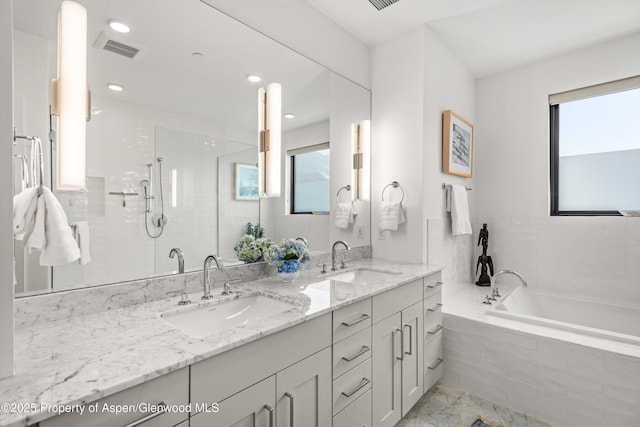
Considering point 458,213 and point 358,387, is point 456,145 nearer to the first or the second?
point 458,213

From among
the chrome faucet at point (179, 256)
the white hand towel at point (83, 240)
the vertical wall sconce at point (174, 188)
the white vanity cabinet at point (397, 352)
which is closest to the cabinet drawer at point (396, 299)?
the white vanity cabinet at point (397, 352)

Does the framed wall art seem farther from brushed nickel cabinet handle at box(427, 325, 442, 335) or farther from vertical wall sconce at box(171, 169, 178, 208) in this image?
vertical wall sconce at box(171, 169, 178, 208)

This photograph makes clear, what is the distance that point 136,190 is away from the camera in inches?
52.2

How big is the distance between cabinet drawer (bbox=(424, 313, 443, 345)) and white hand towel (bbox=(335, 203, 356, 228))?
2.85 feet

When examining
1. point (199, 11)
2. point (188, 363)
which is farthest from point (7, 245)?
point (199, 11)

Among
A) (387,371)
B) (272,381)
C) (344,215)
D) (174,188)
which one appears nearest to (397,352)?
(387,371)

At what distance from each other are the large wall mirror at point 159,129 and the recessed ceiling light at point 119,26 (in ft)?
0.05

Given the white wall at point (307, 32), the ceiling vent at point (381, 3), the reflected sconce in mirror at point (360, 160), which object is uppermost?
the ceiling vent at point (381, 3)

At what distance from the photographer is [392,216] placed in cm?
237

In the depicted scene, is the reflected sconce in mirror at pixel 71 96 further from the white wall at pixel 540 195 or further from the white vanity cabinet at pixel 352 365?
the white wall at pixel 540 195

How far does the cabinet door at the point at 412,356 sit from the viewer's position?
5.81ft

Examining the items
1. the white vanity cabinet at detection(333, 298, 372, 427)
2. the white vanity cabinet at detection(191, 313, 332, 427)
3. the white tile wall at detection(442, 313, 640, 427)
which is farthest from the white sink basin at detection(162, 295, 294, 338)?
the white tile wall at detection(442, 313, 640, 427)

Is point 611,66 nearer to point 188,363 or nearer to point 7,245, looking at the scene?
point 188,363

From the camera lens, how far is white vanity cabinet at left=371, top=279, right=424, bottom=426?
157 centimetres
